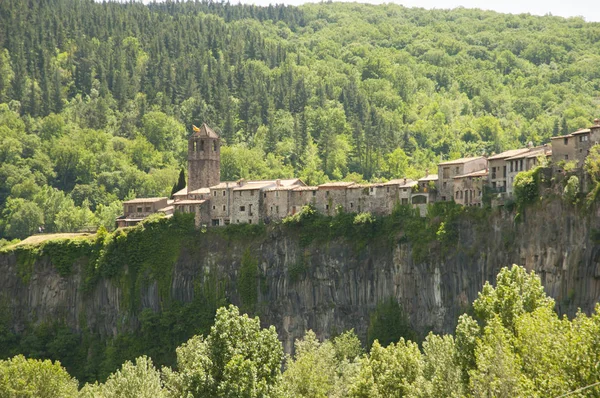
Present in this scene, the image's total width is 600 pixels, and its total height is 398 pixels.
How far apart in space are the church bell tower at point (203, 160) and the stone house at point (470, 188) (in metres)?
36.6

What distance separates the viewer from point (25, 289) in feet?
521

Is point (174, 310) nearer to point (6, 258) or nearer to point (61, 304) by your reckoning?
point (61, 304)

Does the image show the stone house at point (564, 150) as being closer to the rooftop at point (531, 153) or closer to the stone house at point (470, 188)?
the rooftop at point (531, 153)

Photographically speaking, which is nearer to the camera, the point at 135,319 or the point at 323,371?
the point at 323,371

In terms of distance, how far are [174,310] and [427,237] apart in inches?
1209

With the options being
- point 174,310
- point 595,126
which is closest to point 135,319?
point 174,310

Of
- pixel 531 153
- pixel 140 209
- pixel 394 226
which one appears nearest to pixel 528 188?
pixel 531 153

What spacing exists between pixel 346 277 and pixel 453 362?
46319mm

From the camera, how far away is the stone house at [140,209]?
160 m

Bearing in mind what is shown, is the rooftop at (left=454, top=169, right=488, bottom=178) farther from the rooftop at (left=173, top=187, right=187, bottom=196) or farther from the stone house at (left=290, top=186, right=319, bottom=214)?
the rooftop at (left=173, top=187, right=187, bottom=196)

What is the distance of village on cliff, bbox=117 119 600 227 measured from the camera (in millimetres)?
125219

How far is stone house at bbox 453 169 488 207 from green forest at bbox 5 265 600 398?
2395 centimetres

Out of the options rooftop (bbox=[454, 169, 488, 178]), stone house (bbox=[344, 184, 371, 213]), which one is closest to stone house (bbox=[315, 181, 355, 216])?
stone house (bbox=[344, 184, 371, 213])

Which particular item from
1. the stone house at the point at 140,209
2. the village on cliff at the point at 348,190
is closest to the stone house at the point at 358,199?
the village on cliff at the point at 348,190
